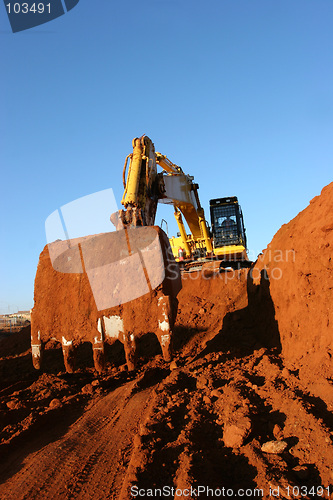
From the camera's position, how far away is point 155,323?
485cm

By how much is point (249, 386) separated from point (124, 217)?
14.7 ft

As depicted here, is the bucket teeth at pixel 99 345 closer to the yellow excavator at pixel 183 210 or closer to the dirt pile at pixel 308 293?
the dirt pile at pixel 308 293

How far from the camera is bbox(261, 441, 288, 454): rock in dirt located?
2.56 m

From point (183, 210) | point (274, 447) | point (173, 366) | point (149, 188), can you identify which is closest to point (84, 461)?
point (274, 447)

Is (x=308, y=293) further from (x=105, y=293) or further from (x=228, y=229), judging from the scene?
(x=228, y=229)

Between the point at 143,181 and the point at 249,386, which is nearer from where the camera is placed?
the point at 249,386

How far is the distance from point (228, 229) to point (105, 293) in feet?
40.3

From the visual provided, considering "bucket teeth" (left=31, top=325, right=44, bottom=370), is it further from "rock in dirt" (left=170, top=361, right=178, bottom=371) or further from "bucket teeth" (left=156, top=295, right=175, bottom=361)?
"rock in dirt" (left=170, top=361, right=178, bottom=371)

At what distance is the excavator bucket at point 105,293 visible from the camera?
4.95m

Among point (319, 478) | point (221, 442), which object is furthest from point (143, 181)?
point (319, 478)

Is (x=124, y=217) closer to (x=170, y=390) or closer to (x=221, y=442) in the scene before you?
(x=170, y=390)

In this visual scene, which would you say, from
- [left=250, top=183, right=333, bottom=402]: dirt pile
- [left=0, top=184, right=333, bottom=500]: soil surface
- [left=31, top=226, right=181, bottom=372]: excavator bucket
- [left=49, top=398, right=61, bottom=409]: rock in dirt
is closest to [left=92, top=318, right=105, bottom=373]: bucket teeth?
[left=31, top=226, right=181, bottom=372]: excavator bucket

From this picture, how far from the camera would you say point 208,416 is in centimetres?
331

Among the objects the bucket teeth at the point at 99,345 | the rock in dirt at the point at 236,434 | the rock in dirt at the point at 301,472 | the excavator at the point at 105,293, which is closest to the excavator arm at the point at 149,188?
the excavator at the point at 105,293
